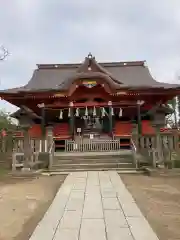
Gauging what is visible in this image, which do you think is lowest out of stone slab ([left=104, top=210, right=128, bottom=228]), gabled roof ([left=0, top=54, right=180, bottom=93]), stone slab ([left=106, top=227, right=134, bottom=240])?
stone slab ([left=104, top=210, right=128, bottom=228])

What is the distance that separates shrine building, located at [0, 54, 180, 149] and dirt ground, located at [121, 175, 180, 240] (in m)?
7.06

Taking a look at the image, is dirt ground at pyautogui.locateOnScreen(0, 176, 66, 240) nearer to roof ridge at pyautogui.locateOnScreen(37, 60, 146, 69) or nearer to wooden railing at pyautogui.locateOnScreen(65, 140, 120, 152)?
wooden railing at pyautogui.locateOnScreen(65, 140, 120, 152)

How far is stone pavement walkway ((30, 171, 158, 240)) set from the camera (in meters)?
3.20

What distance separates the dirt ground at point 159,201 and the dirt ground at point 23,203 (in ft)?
6.15

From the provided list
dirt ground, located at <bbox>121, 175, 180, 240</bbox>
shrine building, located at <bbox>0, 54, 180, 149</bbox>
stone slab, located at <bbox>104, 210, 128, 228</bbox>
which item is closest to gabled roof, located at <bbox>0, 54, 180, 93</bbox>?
shrine building, located at <bbox>0, 54, 180, 149</bbox>

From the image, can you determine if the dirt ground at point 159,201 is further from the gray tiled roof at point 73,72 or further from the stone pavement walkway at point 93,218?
the gray tiled roof at point 73,72

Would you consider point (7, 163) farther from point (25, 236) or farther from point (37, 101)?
point (25, 236)

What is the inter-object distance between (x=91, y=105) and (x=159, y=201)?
1048 cm

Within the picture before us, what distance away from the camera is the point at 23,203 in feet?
17.2

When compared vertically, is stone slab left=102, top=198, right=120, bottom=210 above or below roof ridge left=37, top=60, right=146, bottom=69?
below

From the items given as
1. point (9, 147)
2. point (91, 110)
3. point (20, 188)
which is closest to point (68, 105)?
point (91, 110)

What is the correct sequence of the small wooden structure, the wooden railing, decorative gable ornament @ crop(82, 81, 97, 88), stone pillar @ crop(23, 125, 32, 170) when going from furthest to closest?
decorative gable ornament @ crop(82, 81, 97, 88)
the small wooden structure
the wooden railing
stone pillar @ crop(23, 125, 32, 170)

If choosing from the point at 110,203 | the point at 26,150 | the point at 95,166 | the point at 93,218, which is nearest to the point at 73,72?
the point at 95,166

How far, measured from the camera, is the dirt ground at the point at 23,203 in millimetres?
3688
